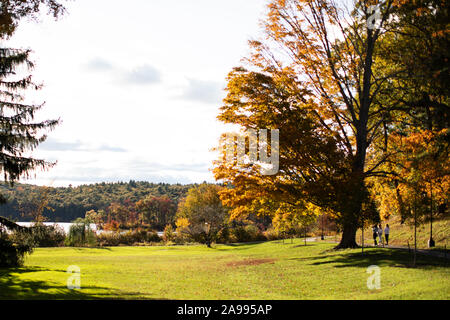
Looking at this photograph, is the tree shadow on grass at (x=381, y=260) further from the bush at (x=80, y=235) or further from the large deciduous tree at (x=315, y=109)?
the bush at (x=80, y=235)

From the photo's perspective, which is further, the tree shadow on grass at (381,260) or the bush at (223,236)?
the bush at (223,236)

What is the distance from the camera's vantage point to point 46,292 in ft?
39.3

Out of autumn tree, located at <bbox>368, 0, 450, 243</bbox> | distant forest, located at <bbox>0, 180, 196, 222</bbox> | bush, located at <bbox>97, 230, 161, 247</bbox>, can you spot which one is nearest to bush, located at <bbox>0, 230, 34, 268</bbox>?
autumn tree, located at <bbox>368, 0, 450, 243</bbox>

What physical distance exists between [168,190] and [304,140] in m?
108

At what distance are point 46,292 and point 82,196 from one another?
98400 mm

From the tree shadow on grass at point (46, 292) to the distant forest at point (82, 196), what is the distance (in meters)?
57.4

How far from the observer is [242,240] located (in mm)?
50156

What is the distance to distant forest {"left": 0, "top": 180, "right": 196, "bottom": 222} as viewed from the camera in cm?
7444

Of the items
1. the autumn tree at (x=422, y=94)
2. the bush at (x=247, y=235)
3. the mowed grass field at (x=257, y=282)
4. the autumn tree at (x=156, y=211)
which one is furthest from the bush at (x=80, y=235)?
the autumn tree at (x=156, y=211)

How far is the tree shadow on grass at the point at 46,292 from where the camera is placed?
11203 millimetres

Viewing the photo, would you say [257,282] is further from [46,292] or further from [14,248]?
[14,248]

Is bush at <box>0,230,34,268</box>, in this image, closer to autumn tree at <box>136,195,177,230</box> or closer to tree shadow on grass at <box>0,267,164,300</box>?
tree shadow on grass at <box>0,267,164,300</box>

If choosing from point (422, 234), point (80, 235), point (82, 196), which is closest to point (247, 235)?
point (80, 235)

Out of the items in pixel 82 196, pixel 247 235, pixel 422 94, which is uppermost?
pixel 422 94
